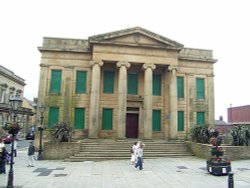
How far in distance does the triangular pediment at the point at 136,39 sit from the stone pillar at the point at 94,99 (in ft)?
7.45

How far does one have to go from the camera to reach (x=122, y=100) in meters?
22.1

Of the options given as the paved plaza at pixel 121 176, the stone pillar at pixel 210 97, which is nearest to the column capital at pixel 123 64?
the stone pillar at pixel 210 97

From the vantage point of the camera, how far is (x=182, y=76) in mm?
25844

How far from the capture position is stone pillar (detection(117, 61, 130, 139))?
71.4 feet

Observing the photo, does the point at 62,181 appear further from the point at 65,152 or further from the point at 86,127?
the point at 86,127

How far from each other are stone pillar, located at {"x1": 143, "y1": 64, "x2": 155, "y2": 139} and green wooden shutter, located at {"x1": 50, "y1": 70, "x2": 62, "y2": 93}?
8.29m

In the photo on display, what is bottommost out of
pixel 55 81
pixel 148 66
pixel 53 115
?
pixel 53 115

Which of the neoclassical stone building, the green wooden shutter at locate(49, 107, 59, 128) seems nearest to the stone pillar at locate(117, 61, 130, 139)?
the neoclassical stone building

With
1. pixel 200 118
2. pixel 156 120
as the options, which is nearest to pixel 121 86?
pixel 156 120

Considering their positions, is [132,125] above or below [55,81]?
below

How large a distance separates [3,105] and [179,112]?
29.4 metres

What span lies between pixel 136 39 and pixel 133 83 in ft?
14.7

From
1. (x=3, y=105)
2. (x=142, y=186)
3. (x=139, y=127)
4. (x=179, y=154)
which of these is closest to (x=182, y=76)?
(x=139, y=127)

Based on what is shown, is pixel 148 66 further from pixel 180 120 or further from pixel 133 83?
pixel 180 120
